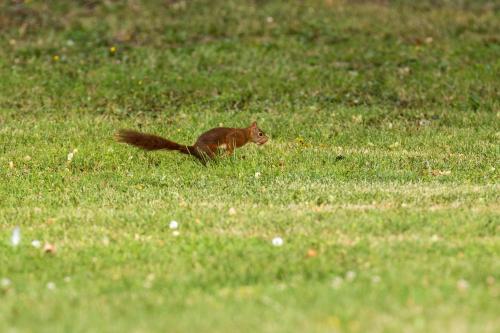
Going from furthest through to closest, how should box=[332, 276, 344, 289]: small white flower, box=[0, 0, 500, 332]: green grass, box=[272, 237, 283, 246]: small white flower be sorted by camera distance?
box=[272, 237, 283, 246]: small white flower → box=[332, 276, 344, 289]: small white flower → box=[0, 0, 500, 332]: green grass

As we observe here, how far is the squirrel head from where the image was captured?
953 centimetres

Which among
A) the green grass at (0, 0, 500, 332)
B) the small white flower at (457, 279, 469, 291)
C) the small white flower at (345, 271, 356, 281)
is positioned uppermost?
the small white flower at (457, 279, 469, 291)

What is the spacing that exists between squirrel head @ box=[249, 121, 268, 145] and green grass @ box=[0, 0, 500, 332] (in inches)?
7.2

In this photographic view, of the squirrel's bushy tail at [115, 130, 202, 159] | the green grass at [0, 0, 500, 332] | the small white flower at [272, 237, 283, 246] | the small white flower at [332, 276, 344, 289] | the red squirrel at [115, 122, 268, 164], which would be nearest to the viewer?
the green grass at [0, 0, 500, 332]

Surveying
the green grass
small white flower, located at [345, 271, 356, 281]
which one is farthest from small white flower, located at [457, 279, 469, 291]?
small white flower, located at [345, 271, 356, 281]

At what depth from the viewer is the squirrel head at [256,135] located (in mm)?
9531

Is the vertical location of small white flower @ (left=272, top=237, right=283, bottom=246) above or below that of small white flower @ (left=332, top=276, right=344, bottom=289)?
below

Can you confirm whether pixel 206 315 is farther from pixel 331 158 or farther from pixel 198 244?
pixel 331 158

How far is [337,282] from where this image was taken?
5.39 meters

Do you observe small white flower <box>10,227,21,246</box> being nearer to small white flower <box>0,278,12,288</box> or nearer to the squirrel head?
small white flower <box>0,278,12,288</box>

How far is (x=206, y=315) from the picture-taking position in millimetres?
4844

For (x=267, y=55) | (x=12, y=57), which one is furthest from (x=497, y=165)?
(x=12, y=57)

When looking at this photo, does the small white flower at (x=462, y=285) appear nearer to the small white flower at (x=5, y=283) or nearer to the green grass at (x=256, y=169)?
the green grass at (x=256, y=169)

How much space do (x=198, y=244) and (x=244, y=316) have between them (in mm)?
1715
